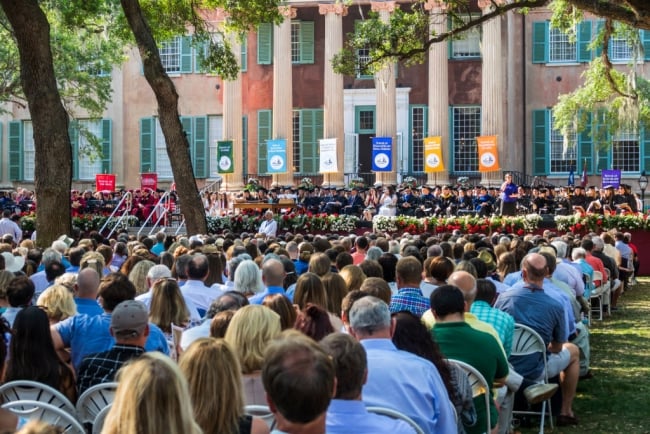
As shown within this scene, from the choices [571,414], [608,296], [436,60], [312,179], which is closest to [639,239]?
[608,296]

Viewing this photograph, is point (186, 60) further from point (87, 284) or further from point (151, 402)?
point (151, 402)

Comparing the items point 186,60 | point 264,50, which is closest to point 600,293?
point 264,50

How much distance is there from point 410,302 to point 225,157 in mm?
29241

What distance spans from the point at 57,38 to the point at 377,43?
19.3 meters

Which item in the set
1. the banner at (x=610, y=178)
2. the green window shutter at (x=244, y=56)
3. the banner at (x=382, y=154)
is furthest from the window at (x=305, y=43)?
the banner at (x=610, y=178)

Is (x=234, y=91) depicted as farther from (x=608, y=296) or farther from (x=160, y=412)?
(x=160, y=412)

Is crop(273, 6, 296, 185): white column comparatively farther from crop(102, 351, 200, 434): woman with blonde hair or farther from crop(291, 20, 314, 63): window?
crop(102, 351, 200, 434): woman with blonde hair

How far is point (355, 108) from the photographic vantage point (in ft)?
140

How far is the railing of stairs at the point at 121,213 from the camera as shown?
31706mm

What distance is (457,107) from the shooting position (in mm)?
41938

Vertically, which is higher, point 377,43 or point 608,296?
point 377,43

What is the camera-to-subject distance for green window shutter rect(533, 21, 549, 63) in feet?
136

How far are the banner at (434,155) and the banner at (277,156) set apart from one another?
5031 mm

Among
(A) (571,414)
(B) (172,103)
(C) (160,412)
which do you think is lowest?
(A) (571,414)
